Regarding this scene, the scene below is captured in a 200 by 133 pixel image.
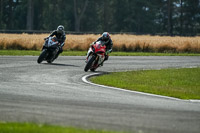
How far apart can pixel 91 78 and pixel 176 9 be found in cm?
7913

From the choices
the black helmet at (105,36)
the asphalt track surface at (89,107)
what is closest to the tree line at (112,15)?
the black helmet at (105,36)

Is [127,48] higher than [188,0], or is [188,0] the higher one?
[188,0]

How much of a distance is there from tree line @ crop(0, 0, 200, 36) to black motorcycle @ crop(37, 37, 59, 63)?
64.0m

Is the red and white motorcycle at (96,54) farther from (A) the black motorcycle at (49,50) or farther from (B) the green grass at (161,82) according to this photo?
(A) the black motorcycle at (49,50)

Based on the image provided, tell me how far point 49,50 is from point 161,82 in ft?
23.3

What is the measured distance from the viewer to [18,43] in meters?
35.6

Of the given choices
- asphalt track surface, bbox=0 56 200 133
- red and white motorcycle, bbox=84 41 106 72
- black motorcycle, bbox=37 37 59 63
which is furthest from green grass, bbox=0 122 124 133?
black motorcycle, bbox=37 37 59 63

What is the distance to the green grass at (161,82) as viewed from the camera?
14.4 meters

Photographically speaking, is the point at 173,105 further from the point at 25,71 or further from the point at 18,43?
the point at 18,43

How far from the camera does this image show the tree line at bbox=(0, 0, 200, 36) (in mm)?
89562

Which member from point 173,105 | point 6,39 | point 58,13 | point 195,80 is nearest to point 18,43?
point 6,39

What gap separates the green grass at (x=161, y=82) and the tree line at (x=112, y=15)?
223 feet

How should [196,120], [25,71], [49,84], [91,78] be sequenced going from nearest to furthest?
[196,120] → [49,84] → [91,78] → [25,71]

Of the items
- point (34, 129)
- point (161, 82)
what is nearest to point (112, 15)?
point (161, 82)
